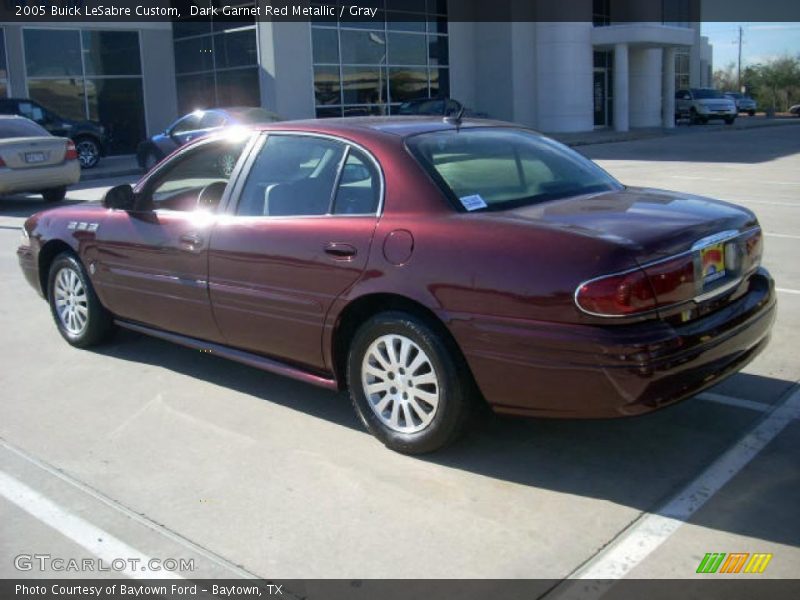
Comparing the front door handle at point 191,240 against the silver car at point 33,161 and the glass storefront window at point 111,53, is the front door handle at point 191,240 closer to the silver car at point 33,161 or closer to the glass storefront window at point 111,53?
the silver car at point 33,161

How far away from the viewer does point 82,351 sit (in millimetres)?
6328

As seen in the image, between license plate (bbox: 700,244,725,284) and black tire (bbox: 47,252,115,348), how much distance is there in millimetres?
4020

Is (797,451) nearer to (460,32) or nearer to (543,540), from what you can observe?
(543,540)

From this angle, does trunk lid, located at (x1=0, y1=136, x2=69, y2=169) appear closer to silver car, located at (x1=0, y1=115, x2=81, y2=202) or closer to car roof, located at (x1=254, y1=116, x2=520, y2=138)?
silver car, located at (x1=0, y1=115, x2=81, y2=202)

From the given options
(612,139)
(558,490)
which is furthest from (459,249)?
(612,139)

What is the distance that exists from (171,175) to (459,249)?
2508 millimetres

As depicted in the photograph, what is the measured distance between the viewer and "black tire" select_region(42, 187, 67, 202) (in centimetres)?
1552

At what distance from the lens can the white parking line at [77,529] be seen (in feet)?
11.2

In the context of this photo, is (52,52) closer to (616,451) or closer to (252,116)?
(252,116)

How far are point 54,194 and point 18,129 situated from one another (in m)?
1.24

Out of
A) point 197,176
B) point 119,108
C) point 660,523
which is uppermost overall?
point 119,108

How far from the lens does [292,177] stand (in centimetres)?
489

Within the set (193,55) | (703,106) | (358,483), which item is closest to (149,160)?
(193,55)

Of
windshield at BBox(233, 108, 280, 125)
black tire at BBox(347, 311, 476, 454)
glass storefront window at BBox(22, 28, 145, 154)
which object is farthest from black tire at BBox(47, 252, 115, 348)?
glass storefront window at BBox(22, 28, 145, 154)
